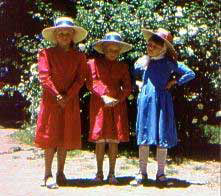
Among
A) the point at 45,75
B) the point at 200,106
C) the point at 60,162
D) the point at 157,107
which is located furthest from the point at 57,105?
the point at 200,106

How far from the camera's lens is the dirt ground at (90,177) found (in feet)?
18.7

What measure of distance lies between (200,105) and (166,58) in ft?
10.2

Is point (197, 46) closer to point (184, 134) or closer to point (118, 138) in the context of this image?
point (184, 134)

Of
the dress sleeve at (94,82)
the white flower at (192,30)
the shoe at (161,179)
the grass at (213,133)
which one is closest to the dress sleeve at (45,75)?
the dress sleeve at (94,82)

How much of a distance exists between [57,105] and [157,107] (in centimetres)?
113

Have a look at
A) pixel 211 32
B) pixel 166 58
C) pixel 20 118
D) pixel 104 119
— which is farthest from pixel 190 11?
pixel 20 118

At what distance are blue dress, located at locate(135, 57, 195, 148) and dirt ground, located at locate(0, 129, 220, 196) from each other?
54cm

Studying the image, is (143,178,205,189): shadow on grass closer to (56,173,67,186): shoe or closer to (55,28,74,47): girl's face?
(56,173,67,186): shoe

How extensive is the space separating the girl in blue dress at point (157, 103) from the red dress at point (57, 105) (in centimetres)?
74

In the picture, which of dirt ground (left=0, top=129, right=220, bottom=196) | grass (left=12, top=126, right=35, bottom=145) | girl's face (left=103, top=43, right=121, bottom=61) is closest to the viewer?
dirt ground (left=0, top=129, right=220, bottom=196)

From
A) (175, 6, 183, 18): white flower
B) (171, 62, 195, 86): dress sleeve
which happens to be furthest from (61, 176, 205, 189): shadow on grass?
(175, 6, 183, 18): white flower

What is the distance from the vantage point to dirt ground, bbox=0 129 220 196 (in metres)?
5.69

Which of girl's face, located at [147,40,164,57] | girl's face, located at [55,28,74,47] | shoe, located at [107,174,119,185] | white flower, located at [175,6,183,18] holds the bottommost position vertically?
shoe, located at [107,174,119,185]

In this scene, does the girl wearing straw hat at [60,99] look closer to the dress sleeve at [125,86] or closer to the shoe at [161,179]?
the dress sleeve at [125,86]
